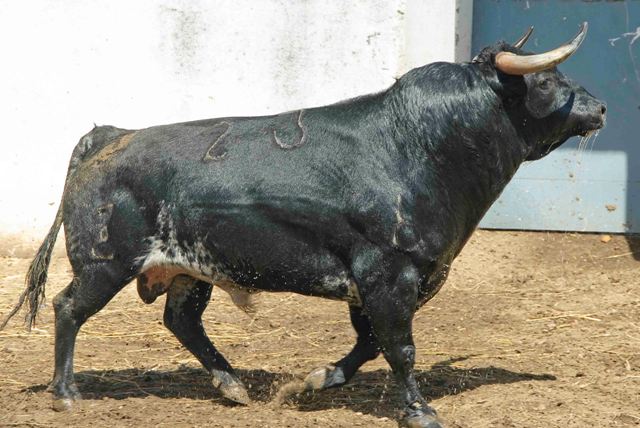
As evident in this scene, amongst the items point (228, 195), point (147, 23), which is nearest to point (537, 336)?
point (228, 195)

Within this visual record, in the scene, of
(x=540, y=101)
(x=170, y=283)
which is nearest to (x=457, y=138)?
(x=540, y=101)

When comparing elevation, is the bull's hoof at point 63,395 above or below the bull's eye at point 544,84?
below

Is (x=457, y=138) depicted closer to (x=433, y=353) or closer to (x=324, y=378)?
(x=324, y=378)

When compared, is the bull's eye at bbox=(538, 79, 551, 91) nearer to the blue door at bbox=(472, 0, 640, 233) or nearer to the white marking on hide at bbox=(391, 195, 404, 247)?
the white marking on hide at bbox=(391, 195, 404, 247)

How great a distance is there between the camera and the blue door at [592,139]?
10266 millimetres

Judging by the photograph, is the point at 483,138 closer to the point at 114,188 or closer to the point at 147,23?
the point at 114,188

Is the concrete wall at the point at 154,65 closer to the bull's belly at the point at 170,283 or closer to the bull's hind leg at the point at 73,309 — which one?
the bull's belly at the point at 170,283

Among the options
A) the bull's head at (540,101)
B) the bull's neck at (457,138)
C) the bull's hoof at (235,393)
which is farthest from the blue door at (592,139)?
the bull's hoof at (235,393)

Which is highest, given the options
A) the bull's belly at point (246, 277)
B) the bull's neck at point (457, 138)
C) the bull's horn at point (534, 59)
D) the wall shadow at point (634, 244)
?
the bull's horn at point (534, 59)

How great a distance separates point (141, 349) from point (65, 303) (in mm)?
1402

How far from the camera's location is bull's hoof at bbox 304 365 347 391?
265 inches

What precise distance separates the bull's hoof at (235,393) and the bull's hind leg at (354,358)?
346 mm

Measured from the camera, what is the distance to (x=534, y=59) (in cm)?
605

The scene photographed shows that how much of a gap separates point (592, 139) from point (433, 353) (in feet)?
11.1
